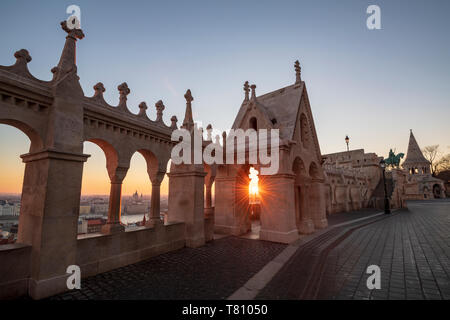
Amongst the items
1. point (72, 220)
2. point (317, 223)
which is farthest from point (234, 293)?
point (317, 223)

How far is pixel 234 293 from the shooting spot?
15.7 feet

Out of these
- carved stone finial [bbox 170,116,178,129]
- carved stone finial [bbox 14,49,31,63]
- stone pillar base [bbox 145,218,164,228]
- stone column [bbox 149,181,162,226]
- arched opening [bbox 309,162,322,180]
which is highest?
carved stone finial [bbox 14,49,31,63]

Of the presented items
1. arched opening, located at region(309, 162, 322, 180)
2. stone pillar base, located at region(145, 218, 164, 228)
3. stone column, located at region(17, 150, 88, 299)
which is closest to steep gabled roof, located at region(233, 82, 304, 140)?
arched opening, located at region(309, 162, 322, 180)

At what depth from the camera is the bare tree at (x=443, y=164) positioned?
217 ft

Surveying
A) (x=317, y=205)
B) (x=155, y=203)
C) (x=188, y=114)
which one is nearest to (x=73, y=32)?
(x=188, y=114)

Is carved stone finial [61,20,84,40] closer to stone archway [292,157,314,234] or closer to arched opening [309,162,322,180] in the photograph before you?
stone archway [292,157,314,234]

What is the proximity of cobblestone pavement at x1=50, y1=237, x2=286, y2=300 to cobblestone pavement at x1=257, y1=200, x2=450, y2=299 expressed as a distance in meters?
1.02

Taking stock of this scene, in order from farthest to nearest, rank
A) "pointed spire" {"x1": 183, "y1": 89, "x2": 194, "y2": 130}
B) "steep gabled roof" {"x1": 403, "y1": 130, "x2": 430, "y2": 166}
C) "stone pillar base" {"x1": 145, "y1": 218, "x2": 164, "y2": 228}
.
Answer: "steep gabled roof" {"x1": 403, "y1": 130, "x2": 430, "y2": 166} < "pointed spire" {"x1": 183, "y1": 89, "x2": 194, "y2": 130} < "stone pillar base" {"x1": 145, "y1": 218, "x2": 164, "y2": 228}

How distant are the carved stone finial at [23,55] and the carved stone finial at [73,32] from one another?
139 cm

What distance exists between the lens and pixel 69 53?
620 cm

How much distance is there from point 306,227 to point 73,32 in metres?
13.9

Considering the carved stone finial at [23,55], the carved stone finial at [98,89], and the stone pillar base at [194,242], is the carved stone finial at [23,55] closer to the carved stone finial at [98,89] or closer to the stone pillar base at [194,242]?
the carved stone finial at [98,89]

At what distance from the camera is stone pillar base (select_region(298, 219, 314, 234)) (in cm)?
1215
